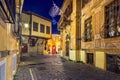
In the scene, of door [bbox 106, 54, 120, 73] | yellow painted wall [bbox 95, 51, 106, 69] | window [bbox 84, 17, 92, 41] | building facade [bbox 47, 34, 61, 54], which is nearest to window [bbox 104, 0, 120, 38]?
door [bbox 106, 54, 120, 73]

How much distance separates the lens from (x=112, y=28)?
11.3m

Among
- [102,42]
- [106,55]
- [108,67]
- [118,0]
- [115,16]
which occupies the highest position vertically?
[118,0]

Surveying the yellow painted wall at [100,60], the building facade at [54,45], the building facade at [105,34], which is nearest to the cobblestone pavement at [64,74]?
the yellow painted wall at [100,60]

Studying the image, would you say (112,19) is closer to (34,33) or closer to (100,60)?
(100,60)

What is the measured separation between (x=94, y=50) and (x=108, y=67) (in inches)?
112

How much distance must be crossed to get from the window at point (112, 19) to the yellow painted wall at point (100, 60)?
1.45 metres

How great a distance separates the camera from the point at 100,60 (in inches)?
509

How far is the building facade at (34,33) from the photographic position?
3356 centimetres

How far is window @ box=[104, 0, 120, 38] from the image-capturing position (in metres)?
10.6

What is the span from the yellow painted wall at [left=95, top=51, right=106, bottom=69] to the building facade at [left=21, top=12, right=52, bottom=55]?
21.0 meters

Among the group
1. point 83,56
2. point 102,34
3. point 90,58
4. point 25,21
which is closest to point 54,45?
A: point 25,21

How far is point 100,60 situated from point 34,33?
24.1m

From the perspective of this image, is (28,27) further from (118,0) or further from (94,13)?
(118,0)

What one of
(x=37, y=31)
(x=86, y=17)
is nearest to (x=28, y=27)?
(x=37, y=31)
